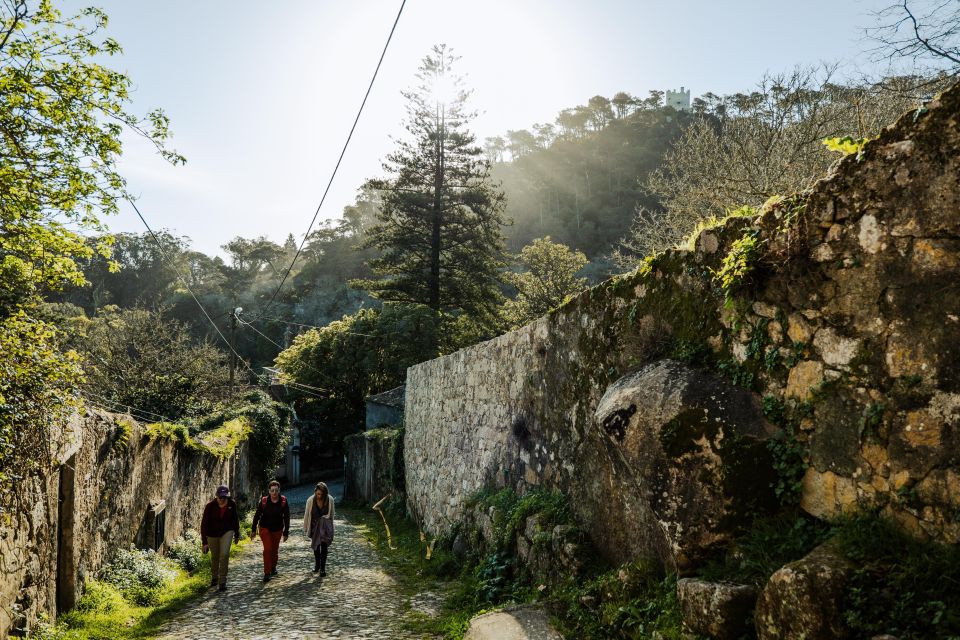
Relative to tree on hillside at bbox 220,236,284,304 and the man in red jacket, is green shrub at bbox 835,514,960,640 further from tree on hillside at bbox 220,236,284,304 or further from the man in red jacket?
tree on hillside at bbox 220,236,284,304

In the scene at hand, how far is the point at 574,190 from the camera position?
62812mm

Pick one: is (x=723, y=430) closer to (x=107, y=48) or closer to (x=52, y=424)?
(x=52, y=424)

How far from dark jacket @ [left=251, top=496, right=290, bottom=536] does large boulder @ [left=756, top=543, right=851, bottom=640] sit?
262 inches

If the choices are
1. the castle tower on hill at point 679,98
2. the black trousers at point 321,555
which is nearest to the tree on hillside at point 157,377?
the black trousers at point 321,555

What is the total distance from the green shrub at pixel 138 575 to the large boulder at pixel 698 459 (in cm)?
613

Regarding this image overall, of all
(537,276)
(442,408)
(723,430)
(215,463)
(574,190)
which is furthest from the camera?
(574,190)

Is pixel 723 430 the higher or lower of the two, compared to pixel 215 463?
higher

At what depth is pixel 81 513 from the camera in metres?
5.94

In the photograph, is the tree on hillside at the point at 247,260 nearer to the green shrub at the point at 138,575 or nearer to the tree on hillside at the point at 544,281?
the tree on hillside at the point at 544,281

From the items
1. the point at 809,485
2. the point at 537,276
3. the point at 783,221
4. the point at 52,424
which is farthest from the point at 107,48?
the point at 537,276

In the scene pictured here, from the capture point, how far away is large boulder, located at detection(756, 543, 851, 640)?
Answer: 2.38 metres

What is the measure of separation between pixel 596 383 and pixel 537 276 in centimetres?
2736

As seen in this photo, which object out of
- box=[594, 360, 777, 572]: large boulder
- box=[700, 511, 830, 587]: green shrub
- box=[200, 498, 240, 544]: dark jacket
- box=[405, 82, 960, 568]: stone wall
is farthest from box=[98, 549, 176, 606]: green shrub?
box=[700, 511, 830, 587]: green shrub

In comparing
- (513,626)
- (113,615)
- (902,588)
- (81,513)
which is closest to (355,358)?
(81,513)
